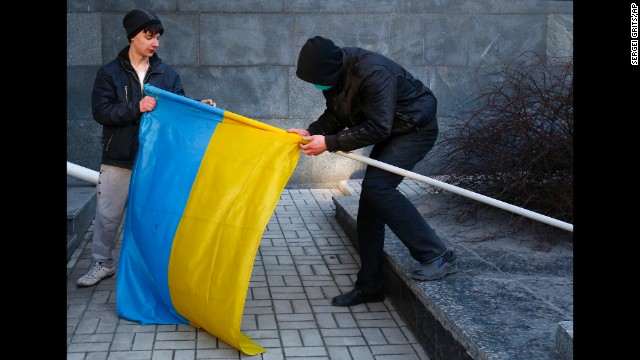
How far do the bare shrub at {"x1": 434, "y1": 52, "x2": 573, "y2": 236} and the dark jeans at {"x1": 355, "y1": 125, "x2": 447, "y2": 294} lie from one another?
1.12 meters

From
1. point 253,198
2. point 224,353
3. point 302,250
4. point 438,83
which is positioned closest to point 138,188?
point 253,198

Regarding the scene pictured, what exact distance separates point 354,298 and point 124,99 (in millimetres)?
1811

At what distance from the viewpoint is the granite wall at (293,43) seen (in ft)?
27.2

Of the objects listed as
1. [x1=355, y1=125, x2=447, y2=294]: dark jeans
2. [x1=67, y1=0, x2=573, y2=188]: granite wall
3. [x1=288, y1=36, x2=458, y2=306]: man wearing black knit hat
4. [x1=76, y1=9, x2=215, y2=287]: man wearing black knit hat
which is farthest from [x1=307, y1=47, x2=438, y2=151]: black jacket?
[x1=67, y1=0, x2=573, y2=188]: granite wall

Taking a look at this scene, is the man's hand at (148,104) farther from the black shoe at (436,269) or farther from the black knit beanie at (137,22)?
the black shoe at (436,269)

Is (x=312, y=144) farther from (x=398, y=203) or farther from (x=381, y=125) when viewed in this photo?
(x=398, y=203)

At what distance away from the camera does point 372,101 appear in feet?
15.3

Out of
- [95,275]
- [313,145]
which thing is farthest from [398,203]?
[95,275]

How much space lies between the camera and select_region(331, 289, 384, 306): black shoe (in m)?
5.23

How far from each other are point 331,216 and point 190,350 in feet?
10.6

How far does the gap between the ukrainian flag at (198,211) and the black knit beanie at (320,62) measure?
35 centimetres

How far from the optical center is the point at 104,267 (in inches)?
219

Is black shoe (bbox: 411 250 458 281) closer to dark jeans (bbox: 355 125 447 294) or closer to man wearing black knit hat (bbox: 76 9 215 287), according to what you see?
dark jeans (bbox: 355 125 447 294)
